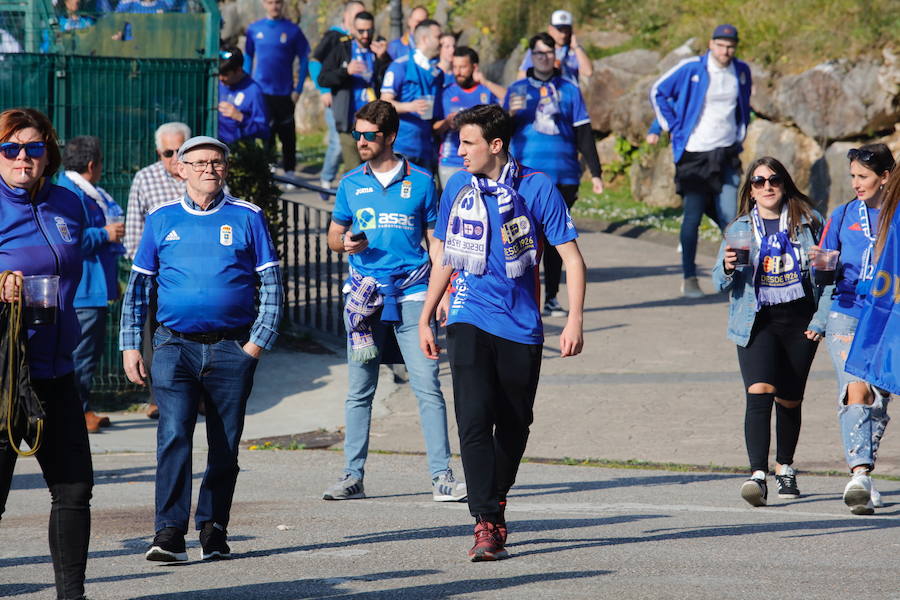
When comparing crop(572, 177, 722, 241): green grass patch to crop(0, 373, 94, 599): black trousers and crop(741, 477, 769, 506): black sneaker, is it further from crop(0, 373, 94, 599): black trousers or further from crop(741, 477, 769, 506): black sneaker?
crop(0, 373, 94, 599): black trousers

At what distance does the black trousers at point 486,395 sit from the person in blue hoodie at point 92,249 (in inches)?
150

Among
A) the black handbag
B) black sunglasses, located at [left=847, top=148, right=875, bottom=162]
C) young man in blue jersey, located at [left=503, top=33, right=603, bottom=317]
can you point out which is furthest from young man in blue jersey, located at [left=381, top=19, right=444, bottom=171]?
the black handbag

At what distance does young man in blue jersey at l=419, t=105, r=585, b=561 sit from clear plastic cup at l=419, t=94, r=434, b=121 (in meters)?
6.37

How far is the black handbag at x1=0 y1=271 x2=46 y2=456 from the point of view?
5.06 m

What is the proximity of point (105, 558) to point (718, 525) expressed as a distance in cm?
282

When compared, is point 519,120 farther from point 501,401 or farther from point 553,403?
point 501,401

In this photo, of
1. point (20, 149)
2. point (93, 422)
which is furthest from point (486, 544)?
point (93, 422)

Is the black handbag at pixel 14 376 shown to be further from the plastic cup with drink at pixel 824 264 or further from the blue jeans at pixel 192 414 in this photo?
the plastic cup with drink at pixel 824 264

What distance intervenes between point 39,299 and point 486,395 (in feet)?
6.57

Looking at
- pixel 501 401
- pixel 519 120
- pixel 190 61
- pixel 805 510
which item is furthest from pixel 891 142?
pixel 501 401

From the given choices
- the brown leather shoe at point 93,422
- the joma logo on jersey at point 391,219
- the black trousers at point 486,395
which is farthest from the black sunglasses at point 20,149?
the brown leather shoe at point 93,422

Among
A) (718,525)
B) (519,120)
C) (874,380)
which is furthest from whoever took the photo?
(519,120)

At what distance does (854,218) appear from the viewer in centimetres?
754

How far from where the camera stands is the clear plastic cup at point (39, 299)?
511 centimetres
